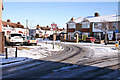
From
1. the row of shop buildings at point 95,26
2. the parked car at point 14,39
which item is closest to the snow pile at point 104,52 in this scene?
the parked car at point 14,39

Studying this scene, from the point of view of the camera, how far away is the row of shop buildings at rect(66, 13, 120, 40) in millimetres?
45812

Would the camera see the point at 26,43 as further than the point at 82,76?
Yes

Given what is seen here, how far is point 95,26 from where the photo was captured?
48.8 metres

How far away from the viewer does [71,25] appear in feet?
179

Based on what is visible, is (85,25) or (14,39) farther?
(85,25)

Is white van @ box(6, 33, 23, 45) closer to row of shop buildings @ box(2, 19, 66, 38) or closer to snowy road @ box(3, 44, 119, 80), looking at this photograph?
row of shop buildings @ box(2, 19, 66, 38)

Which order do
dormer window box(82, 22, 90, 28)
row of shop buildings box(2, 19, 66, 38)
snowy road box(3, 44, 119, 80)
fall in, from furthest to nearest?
dormer window box(82, 22, 90, 28) → row of shop buildings box(2, 19, 66, 38) → snowy road box(3, 44, 119, 80)

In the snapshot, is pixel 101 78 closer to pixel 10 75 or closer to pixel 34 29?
pixel 10 75

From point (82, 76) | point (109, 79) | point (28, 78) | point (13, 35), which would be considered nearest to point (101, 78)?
point (109, 79)

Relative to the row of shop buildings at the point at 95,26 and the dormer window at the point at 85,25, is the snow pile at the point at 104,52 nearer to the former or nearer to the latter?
the row of shop buildings at the point at 95,26

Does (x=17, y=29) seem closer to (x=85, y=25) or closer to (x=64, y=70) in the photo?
(x=85, y=25)

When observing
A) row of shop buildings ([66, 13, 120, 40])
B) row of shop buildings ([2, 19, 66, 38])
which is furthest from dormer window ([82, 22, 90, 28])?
row of shop buildings ([2, 19, 66, 38])

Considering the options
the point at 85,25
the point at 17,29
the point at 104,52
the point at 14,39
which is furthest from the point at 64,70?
the point at 85,25

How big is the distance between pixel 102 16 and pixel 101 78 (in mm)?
47630
